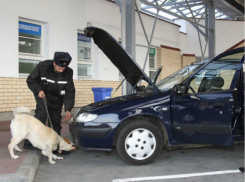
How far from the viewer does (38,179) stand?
12.3 feet

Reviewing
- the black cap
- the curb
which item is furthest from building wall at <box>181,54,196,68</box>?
the curb

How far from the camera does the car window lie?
450 centimetres

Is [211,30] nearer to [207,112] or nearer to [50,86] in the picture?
[207,112]

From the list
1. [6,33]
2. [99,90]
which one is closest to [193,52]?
[99,90]

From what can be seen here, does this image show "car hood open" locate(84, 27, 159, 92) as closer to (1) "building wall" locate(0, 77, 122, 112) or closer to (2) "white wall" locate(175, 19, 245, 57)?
(1) "building wall" locate(0, 77, 122, 112)

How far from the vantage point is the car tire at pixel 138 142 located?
4125 mm

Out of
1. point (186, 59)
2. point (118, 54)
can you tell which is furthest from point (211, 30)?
point (118, 54)

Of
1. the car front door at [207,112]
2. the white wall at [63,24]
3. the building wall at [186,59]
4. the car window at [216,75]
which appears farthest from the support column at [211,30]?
the car front door at [207,112]

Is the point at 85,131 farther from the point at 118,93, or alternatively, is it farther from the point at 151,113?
the point at 118,93

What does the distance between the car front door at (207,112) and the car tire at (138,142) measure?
32 cm

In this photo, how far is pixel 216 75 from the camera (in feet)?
15.6

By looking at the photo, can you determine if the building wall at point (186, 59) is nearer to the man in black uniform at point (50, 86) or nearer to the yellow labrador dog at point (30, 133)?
the man in black uniform at point (50, 86)

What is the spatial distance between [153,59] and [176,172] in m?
10.5

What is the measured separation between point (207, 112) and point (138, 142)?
1059mm
